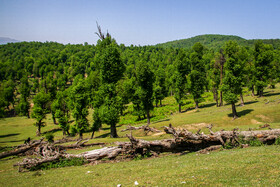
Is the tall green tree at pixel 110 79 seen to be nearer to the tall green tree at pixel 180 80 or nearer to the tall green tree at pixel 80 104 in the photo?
the tall green tree at pixel 80 104

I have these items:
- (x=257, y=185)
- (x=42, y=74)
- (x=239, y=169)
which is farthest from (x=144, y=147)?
(x=42, y=74)

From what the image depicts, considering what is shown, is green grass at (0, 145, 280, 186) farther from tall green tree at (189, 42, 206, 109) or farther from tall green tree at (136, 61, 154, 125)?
tall green tree at (189, 42, 206, 109)

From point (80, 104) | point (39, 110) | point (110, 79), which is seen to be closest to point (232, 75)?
point (110, 79)

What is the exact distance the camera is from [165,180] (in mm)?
10594

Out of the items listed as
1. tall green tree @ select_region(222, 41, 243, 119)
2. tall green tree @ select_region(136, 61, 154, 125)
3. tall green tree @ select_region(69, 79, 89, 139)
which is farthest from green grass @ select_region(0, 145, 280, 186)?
tall green tree @ select_region(136, 61, 154, 125)

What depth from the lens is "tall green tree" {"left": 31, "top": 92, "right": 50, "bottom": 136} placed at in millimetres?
62506

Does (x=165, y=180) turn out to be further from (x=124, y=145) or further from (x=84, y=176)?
(x=124, y=145)

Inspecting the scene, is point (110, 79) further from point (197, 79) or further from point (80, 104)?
point (197, 79)

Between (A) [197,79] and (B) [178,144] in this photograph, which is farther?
(A) [197,79]

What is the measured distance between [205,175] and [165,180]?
2.36 meters

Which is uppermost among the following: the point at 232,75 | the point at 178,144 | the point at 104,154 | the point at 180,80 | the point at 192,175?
the point at 180,80

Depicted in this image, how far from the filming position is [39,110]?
63.0 metres

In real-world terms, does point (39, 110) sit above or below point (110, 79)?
below

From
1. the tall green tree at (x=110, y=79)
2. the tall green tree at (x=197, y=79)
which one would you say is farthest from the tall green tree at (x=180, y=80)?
the tall green tree at (x=110, y=79)
